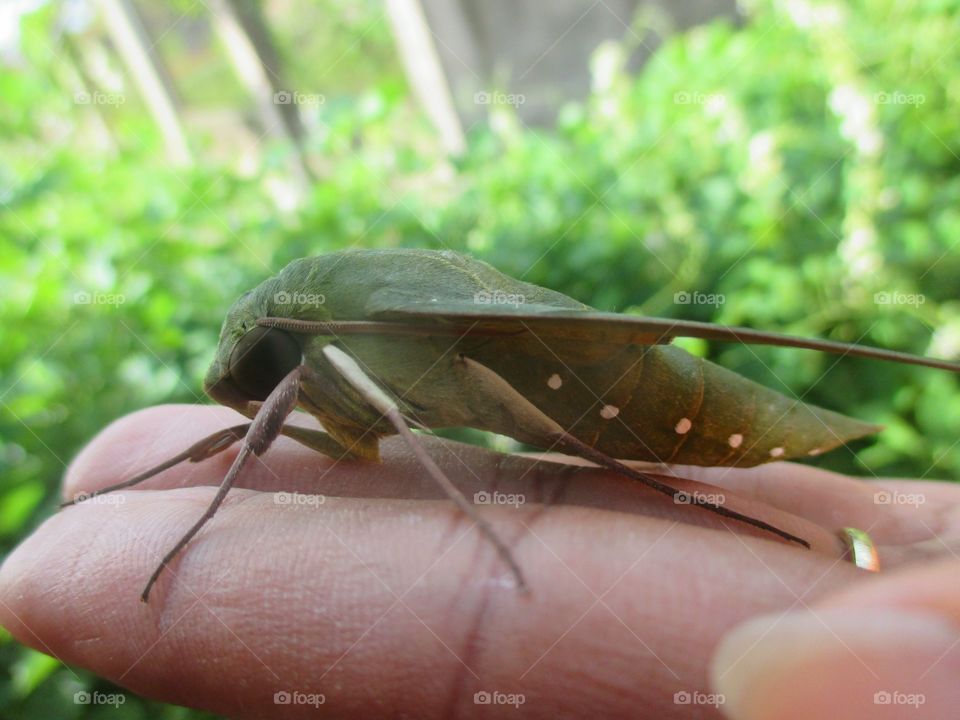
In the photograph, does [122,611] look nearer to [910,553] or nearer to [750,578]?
[750,578]

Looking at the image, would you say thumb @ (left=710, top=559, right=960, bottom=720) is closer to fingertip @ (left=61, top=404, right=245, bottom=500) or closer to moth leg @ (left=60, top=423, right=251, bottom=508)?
moth leg @ (left=60, top=423, right=251, bottom=508)

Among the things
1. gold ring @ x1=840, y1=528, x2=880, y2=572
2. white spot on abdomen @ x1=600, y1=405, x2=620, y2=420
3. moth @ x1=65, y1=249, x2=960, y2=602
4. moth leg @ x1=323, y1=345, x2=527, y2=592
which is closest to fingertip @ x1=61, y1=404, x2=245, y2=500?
moth @ x1=65, y1=249, x2=960, y2=602

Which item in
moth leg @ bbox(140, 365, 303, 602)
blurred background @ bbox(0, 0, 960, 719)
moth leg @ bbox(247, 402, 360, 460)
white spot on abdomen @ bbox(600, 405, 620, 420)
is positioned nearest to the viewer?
moth leg @ bbox(140, 365, 303, 602)

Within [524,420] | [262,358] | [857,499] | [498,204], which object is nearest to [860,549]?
[857,499]

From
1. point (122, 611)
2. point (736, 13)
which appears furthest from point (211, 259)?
point (736, 13)

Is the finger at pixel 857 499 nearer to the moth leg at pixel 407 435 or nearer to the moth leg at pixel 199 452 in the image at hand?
the moth leg at pixel 407 435

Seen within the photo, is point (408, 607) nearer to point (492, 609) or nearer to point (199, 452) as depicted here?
point (492, 609)
